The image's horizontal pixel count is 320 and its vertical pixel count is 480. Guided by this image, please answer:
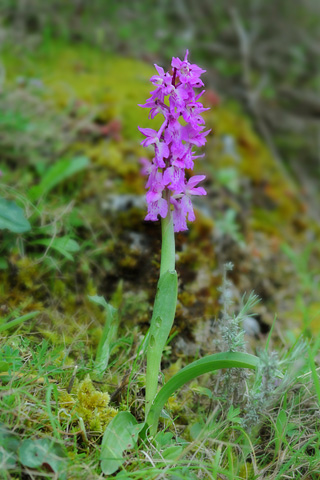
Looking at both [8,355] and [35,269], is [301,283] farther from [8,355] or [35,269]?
[8,355]

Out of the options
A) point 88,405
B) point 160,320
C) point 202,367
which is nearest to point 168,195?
point 160,320

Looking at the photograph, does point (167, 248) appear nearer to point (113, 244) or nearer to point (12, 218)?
point (12, 218)

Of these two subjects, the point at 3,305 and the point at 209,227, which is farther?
the point at 209,227

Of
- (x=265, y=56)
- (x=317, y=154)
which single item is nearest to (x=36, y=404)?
(x=317, y=154)

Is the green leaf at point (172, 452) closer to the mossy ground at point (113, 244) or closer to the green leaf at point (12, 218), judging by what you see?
the mossy ground at point (113, 244)

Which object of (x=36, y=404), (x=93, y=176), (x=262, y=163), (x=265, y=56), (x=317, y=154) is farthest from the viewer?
(x=265, y=56)

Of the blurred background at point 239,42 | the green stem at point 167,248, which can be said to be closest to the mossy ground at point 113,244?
the blurred background at point 239,42
